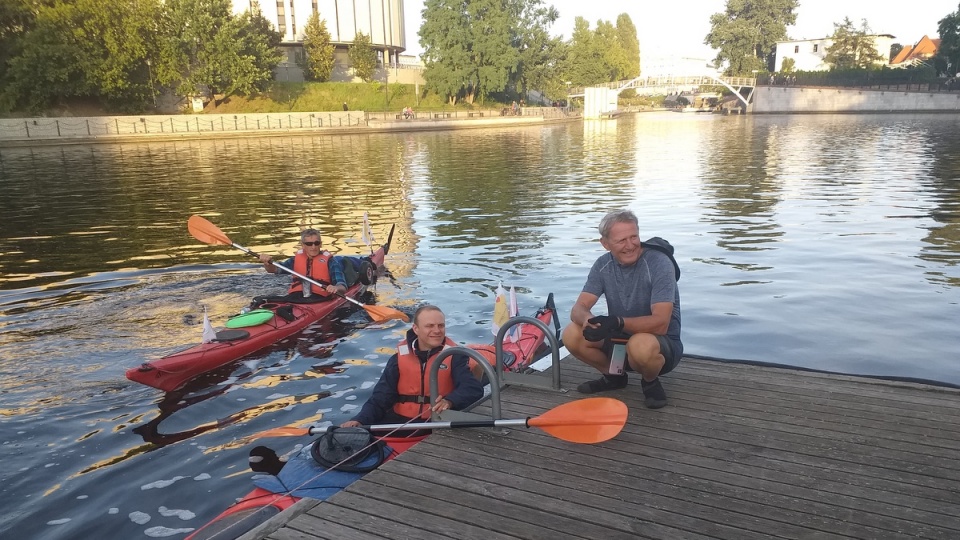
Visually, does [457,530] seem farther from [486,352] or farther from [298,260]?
[298,260]

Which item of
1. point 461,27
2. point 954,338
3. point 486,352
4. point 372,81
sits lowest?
point 954,338

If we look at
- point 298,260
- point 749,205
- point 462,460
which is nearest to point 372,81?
point 749,205

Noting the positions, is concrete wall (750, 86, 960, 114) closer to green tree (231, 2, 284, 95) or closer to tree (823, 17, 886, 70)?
tree (823, 17, 886, 70)

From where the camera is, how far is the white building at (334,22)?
80.2 metres

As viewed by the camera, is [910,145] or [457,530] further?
[910,145]

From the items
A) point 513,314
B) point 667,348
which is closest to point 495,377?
point 667,348

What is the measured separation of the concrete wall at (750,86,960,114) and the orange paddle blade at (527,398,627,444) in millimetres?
93363

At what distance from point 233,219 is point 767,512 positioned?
1995 centimetres

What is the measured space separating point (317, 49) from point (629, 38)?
272 ft

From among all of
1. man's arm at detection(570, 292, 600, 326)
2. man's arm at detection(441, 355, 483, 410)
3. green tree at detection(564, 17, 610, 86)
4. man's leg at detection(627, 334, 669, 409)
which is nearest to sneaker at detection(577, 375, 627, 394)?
man's leg at detection(627, 334, 669, 409)

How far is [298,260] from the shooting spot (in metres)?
11.8

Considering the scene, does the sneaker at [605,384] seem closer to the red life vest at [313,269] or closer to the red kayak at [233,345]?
the red kayak at [233,345]

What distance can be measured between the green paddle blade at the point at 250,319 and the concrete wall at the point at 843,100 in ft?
302

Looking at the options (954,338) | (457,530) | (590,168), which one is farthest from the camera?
(590,168)
